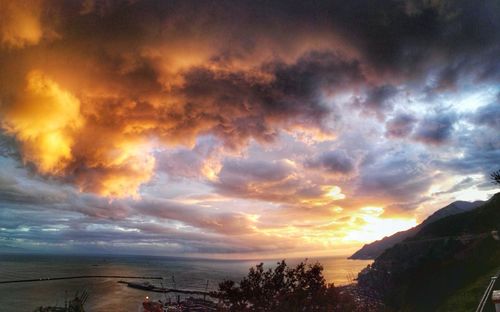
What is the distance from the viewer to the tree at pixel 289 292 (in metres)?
24.6

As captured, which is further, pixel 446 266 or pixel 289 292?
pixel 446 266

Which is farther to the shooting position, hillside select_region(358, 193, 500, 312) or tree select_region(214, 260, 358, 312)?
hillside select_region(358, 193, 500, 312)

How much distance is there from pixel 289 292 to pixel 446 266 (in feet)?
137

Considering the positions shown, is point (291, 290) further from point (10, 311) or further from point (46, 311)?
point (10, 311)

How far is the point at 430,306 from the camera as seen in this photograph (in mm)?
41188

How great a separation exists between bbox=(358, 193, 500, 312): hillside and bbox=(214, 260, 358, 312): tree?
354 inches

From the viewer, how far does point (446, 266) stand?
179 ft

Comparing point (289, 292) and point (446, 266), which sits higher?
point (289, 292)

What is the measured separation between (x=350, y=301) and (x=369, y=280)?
100224 millimetres

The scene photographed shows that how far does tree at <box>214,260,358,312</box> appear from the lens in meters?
24.6

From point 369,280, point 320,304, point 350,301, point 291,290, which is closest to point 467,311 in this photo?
point 350,301

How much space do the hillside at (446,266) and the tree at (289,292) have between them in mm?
8992

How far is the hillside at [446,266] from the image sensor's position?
4194cm

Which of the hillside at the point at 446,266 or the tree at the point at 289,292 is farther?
the hillside at the point at 446,266
